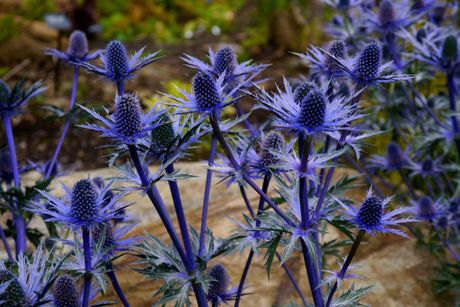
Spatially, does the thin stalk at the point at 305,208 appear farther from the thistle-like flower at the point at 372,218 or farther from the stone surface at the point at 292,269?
the stone surface at the point at 292,269

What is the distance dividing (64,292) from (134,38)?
16.9ft

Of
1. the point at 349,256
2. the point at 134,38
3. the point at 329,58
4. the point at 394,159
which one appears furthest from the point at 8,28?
the point at 349,256

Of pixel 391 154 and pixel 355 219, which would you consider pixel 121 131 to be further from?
pixel 391 154

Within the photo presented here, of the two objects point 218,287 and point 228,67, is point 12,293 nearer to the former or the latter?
point 218,287

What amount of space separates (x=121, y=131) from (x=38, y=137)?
3487 mm

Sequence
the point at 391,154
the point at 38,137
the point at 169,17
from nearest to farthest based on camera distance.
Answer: the point at 391,154 → the point at 38,137 → the point at 169,17

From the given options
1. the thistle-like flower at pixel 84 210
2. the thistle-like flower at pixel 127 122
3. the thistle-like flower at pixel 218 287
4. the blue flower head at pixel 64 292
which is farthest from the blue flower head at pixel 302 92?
the blue flower head at pixel 64 292

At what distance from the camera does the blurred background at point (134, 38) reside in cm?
471

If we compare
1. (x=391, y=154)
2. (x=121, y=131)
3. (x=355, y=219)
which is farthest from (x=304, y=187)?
(x=391, y=154)

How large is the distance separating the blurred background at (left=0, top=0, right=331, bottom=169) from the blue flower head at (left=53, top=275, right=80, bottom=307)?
9.14ft

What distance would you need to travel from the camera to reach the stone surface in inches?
92.0

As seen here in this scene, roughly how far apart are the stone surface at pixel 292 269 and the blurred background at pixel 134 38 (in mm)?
1493

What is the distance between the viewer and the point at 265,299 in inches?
91.4

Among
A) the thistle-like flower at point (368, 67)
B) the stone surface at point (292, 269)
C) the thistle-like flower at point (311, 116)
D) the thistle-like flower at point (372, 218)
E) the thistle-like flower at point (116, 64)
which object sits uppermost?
the thistle-like flower at point (116, 64)
